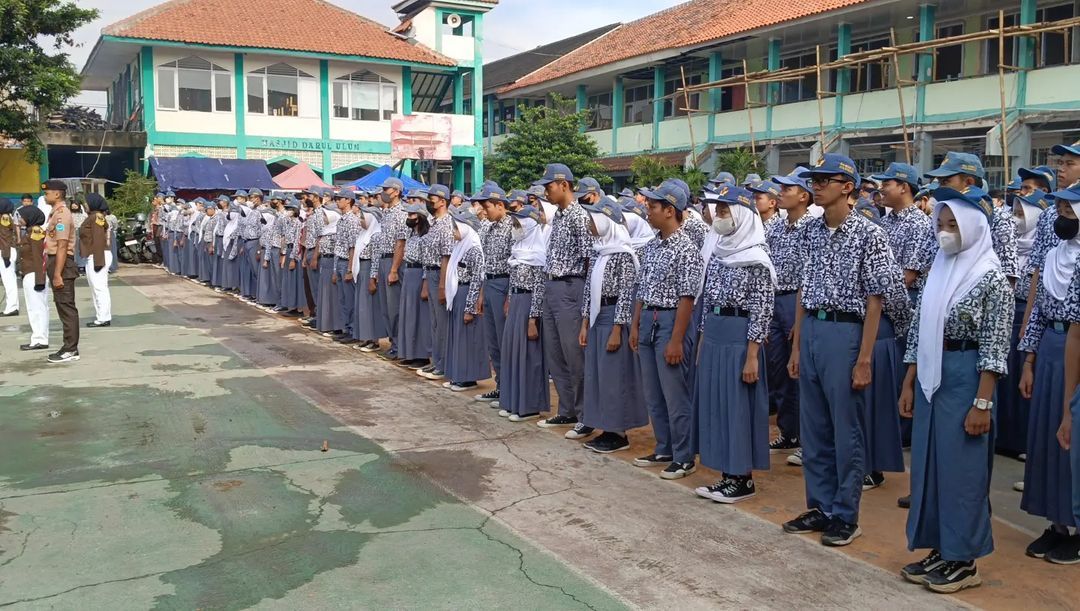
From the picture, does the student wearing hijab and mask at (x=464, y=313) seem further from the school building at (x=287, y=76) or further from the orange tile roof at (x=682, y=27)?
the school building at (x=287, y=76)

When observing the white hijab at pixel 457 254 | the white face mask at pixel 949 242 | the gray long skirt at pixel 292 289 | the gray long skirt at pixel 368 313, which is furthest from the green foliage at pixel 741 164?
the white face mask at pixel 949 242

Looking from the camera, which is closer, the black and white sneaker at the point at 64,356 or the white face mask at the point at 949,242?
the white face mask at the point at 949,242

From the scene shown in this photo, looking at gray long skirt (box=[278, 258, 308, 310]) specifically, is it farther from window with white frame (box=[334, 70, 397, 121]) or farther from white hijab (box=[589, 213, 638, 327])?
window with white frame (box=[334, 70, 397, 121])

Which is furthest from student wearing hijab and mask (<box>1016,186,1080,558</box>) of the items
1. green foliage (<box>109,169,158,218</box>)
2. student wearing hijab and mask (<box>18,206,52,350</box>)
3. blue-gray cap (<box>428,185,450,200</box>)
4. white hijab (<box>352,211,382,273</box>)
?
green foliage (<box>109,169,158,218</box>)

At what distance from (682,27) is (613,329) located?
74.9 ft

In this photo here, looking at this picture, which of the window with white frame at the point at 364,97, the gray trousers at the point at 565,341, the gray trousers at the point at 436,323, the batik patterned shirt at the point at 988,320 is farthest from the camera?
the window with white frame at the point at 364,97

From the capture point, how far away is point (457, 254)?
9.14 m

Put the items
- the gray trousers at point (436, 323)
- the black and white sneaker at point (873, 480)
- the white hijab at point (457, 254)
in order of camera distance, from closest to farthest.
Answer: the black and white sneaker at point (873, 480) → the white hijab at point (457, 254) → the gray trousers at point (436, 323)

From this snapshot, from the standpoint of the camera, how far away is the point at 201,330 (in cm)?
1302

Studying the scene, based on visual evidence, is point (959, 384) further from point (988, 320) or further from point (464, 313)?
point (464, 313)

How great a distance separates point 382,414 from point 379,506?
258cm

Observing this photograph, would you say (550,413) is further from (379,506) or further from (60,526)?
(60,526)

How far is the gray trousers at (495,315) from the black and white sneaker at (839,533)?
392 cm

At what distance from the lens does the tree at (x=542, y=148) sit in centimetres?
2666
